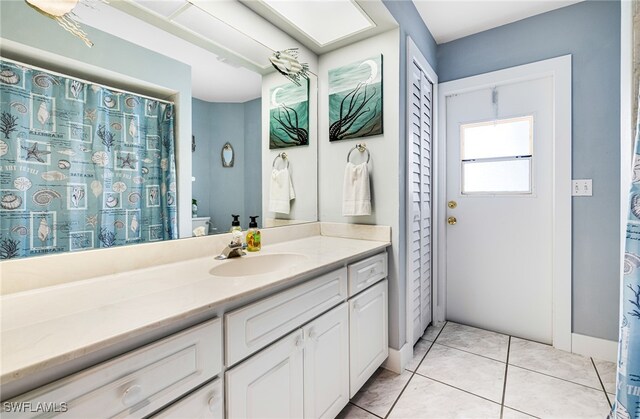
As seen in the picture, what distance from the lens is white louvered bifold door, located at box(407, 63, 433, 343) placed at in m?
1.92

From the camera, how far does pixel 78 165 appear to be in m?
0.96

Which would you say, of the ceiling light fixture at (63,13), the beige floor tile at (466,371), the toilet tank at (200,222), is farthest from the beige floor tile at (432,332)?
the ceiling light fixture at (63,13)

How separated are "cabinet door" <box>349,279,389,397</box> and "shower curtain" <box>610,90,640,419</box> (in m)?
0.96

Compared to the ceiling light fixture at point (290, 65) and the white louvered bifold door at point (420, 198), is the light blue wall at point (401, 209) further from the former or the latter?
the ceiling light fixture at point (290, 65)

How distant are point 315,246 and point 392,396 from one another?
3.02 feet

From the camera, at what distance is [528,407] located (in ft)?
4.80

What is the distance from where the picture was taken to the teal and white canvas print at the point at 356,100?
5.86 ft

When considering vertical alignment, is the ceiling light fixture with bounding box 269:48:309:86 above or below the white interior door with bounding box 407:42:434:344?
above

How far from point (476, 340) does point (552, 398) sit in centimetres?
63

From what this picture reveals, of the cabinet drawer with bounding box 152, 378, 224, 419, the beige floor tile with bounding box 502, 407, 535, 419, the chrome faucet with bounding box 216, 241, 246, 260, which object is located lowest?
the beige floor tile with bounding box 502, 407, 535, 419

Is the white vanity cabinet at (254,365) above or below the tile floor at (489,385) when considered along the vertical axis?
above

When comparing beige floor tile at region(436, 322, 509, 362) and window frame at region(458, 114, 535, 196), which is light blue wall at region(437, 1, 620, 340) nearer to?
window frame at region(458, 114, 535, 196)

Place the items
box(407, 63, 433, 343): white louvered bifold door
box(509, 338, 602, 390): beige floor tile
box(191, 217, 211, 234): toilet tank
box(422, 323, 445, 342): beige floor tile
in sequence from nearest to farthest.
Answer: box(191, 217, 211, 234): toilet tank, box(509, 338, 602, 390): beige floor tile, box(407, 63, 433, 343): white louvered bifold door, box(422, 323, 445, 342): beige floor tile

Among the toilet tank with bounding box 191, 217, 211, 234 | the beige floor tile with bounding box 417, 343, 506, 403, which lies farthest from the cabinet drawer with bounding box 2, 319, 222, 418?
the beige floor tile with bounding box 417, 343, 506, 403
